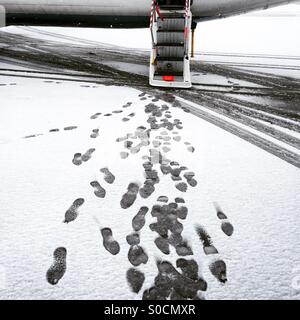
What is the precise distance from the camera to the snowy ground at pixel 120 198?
1448 mm

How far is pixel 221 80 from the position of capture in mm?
5773

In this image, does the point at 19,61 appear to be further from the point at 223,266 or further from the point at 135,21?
the point at 223,266

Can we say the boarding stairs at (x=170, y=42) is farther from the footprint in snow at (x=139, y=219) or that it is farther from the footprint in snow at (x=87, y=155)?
the footprint in snow at (x=139, y=219)

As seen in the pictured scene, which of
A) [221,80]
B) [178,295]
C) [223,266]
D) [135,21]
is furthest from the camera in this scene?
[135,21]

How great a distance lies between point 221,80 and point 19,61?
5304 mm

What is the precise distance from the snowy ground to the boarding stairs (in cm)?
165

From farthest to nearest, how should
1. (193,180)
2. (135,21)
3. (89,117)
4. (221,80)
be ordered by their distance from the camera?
(135,21) < (221,80) < (89,117) < (193,180)

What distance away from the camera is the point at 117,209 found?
1.95 metres

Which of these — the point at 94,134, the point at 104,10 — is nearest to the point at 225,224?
the point at 94,134

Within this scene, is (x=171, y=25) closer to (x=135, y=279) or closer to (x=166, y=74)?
(x=166, y=74)

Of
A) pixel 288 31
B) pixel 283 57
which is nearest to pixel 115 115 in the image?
pixel 283 57

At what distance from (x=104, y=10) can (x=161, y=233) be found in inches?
287

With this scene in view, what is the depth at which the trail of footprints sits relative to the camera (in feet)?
4.63

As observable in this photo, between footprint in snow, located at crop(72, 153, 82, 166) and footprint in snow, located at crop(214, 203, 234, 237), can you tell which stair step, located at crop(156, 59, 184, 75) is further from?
footprint in snow, located at crop(214, 203, 234, 237)
